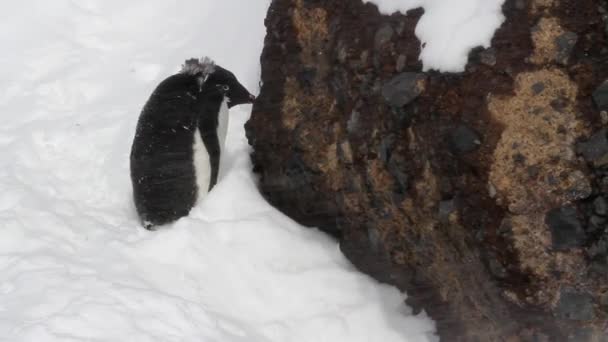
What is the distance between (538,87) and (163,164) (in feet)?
5.43

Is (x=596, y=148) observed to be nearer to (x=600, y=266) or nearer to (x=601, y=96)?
(x=601, y=96)

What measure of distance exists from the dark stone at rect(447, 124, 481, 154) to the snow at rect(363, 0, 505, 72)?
20cm

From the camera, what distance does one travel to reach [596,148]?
2020 millimetres

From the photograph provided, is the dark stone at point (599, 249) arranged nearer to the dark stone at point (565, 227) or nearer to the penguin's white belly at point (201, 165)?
the dark stone at point (565, 227)

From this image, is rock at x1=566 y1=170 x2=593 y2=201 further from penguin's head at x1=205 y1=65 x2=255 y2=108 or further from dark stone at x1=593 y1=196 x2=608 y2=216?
penguin's head at x1=205 y1=65 x2=255 y2=108

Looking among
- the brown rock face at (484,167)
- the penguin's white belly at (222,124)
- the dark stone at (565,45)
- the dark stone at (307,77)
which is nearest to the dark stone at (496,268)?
the brown rock face at (484,167)

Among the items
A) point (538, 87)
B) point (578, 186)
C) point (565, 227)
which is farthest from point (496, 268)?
point (538, 87)

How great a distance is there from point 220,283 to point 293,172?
2.12 ft

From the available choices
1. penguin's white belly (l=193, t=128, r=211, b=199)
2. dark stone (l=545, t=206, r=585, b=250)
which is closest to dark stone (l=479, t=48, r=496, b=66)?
dark stone (l=545, t=206, r=585, b=250)

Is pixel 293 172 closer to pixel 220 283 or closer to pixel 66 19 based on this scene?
pixel 220 283

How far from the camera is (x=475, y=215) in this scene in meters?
2.19

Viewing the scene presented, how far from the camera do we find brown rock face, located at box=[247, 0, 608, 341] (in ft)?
6.73

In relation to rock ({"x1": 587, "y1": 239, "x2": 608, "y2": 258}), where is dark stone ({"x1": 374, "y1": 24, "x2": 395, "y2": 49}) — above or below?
above

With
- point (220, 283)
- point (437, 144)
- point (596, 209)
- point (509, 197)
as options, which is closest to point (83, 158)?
point (220, 283)
